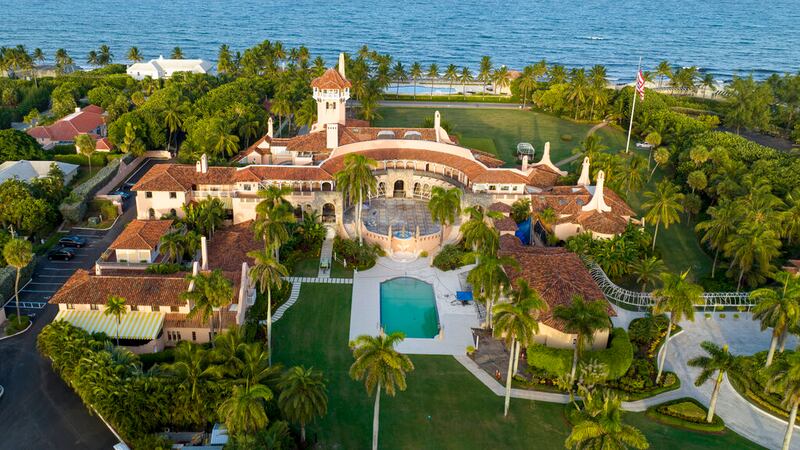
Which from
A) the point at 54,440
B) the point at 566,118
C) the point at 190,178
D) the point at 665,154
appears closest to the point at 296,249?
the point at 190,178

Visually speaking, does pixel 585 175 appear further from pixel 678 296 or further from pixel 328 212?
pixel 678 296

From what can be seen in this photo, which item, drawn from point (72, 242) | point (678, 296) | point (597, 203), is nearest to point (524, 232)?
point (597, 203)

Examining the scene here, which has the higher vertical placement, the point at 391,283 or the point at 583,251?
the point at 583,251

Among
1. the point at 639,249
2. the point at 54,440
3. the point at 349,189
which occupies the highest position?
the point at 349,189

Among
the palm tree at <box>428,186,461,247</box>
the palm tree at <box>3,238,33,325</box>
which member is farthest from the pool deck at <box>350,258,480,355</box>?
the palm tree at <box>3,238,33,325</box>

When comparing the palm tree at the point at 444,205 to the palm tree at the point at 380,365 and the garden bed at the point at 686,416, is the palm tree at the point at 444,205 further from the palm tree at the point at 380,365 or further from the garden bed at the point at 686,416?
the palm tree at the point at 380,365

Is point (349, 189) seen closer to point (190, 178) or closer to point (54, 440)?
point (190, 178)
